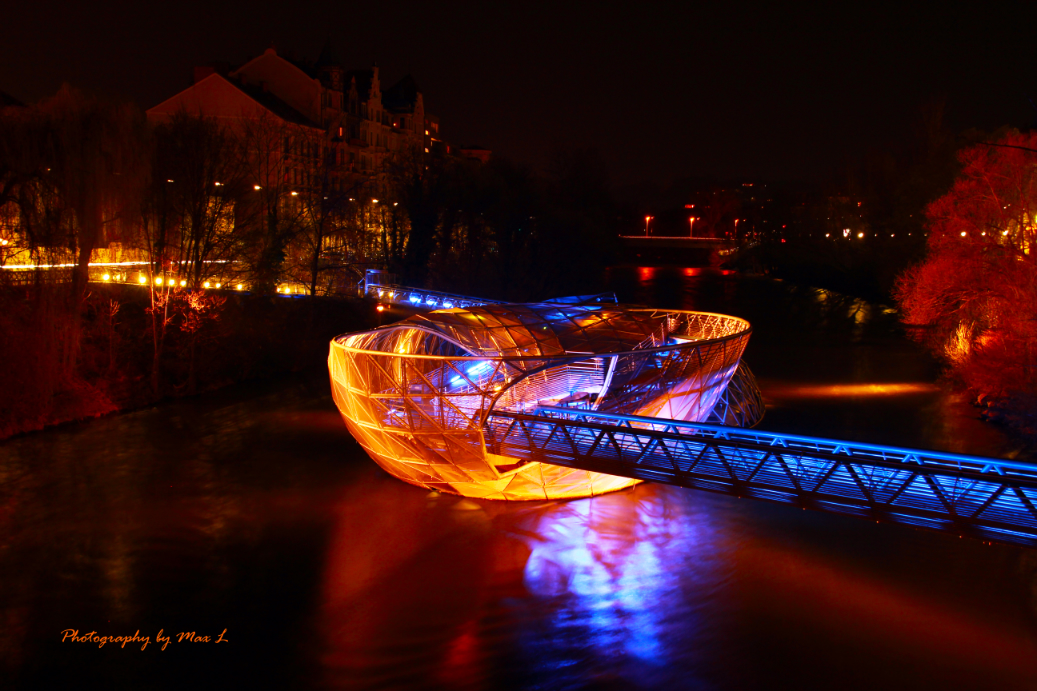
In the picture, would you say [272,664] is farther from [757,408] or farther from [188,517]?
[757,408]

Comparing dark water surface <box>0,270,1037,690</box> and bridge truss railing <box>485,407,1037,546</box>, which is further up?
bridge truss railing <box>485,407,1037,546</box>

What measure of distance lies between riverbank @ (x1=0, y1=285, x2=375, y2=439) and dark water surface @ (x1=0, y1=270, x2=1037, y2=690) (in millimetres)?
2846

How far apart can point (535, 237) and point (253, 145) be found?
22.4 m

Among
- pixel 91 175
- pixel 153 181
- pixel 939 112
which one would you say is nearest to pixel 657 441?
pixel 91 175

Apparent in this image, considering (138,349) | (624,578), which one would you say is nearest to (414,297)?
(138,349)

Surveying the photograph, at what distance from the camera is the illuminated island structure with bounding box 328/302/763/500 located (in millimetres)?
14477

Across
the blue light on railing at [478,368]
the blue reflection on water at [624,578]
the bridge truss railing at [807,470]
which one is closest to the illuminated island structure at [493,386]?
the blue light on railing at [478,368]

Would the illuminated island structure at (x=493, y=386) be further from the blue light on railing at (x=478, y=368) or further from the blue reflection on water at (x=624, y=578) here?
the blue reflection on water at (x=624, y=578)

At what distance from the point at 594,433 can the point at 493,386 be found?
2.17 meters

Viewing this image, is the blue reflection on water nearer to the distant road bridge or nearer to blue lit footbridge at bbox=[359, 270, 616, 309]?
blue lit footbridge at bbox=[359, 270, 616, 309]

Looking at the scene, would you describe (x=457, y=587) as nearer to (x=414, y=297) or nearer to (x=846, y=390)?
(x=846, y=390)

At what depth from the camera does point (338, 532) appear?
14.6 metres

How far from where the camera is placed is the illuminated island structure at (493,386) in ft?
47.5

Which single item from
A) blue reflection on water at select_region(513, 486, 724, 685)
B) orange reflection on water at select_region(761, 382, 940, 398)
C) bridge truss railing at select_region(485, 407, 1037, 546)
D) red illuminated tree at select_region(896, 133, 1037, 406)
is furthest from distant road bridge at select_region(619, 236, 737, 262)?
bridge truss railing at select_region(485, 407, 1037, 546)
